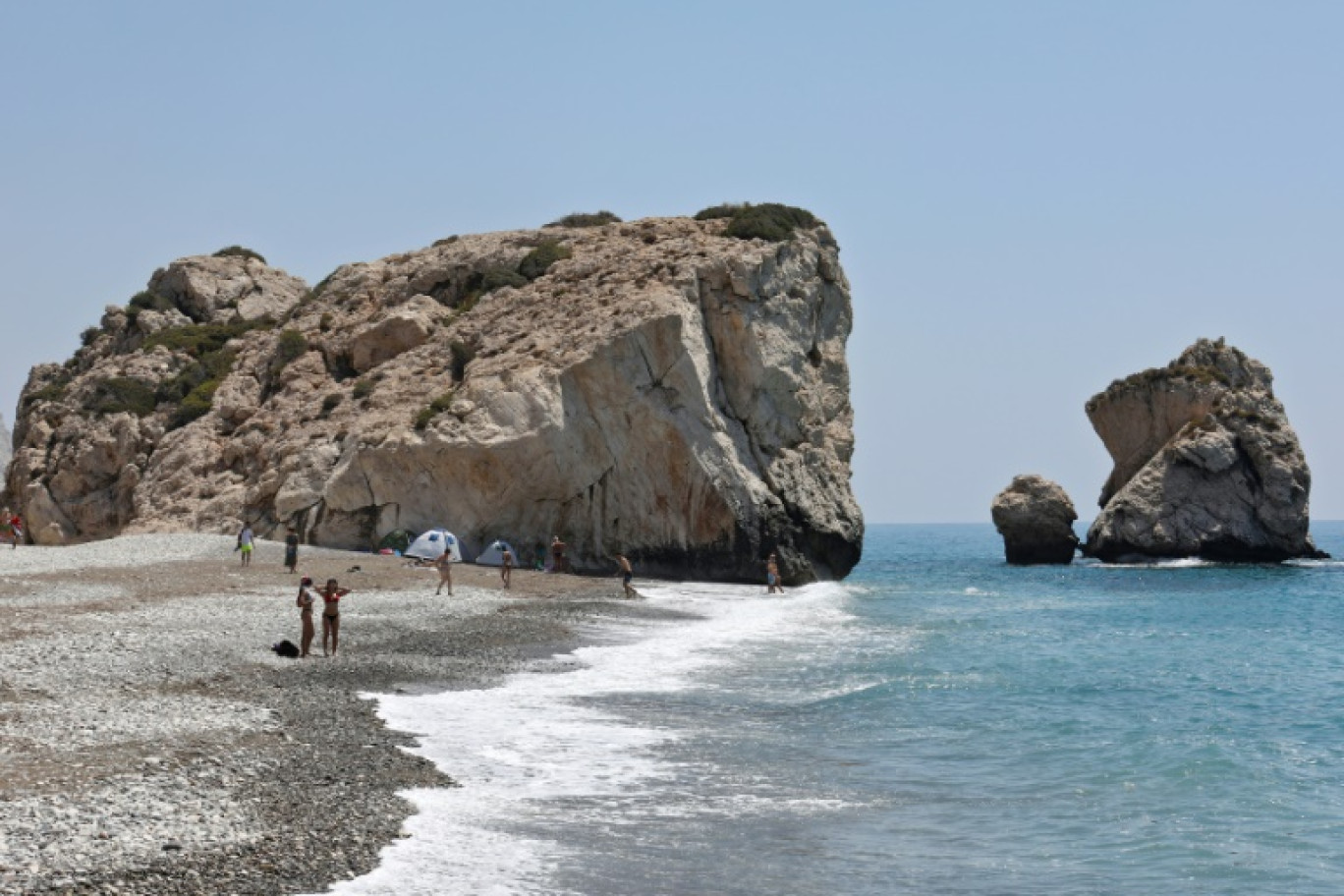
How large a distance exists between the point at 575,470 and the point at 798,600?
384 inches

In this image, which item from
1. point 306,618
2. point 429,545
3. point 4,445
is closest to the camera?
point 306,618

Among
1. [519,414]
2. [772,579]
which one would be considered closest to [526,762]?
[772,579]

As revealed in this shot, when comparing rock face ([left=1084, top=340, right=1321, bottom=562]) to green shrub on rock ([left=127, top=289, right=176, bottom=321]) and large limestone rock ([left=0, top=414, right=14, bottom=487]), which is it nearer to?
green shrub on rock ([left=127, top=289, right=176, bottom=321])

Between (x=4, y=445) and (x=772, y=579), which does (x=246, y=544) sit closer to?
(x=772, y=579)

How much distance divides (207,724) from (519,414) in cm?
3290

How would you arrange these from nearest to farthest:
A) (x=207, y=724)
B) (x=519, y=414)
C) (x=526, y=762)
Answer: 1. (x=207, y=724)
2. (x=526, y=762)
3. (x=519, y=414)

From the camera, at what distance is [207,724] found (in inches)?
619

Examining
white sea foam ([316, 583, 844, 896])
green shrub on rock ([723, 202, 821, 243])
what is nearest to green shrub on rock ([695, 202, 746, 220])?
green shrub on rock ([723, 202, 821, 243])

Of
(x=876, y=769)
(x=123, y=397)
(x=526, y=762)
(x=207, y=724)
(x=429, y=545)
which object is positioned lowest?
(x=876, y=769)

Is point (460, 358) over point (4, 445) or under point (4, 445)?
over

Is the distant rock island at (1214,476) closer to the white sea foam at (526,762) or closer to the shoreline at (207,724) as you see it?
the shoreline at (207,724)

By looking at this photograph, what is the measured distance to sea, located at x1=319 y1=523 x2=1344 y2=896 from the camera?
12.5m

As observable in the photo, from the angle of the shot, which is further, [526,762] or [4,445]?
[4,445]

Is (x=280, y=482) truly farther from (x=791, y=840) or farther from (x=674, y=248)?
(x=791, y=840)
